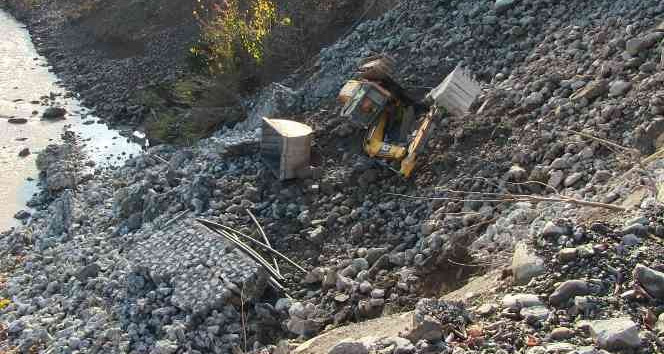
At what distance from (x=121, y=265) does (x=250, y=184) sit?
1855 mm

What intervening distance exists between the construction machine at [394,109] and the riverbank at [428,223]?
0.60 feet

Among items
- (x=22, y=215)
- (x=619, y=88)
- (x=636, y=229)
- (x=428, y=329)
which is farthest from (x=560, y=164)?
(x=22, y=215)

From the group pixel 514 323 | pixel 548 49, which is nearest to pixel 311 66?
pixel 548 49

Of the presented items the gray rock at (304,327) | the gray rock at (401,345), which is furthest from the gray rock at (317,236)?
the gray rock at (401,345)

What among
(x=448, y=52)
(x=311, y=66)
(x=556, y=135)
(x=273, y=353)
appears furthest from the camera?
(x=311, y=66)

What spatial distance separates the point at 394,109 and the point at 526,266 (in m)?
Result: 4.24

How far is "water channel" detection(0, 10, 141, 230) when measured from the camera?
1206 centimetres

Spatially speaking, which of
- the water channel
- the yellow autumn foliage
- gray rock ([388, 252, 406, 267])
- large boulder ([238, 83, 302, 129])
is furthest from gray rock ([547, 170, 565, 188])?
the water channel

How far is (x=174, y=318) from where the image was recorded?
662 cm

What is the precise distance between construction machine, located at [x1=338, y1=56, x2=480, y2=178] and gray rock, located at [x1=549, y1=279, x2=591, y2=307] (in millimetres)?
3537

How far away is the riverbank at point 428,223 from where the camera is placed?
12.3 feet

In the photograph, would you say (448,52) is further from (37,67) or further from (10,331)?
(37,67)

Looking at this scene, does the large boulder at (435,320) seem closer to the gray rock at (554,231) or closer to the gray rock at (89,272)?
the gray rock at (554,231)

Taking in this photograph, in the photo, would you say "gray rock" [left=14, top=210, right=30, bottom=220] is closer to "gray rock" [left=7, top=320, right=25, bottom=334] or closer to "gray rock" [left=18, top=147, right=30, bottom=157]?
"gray rock" [left=18, top=147, right=30, bottom=157]
